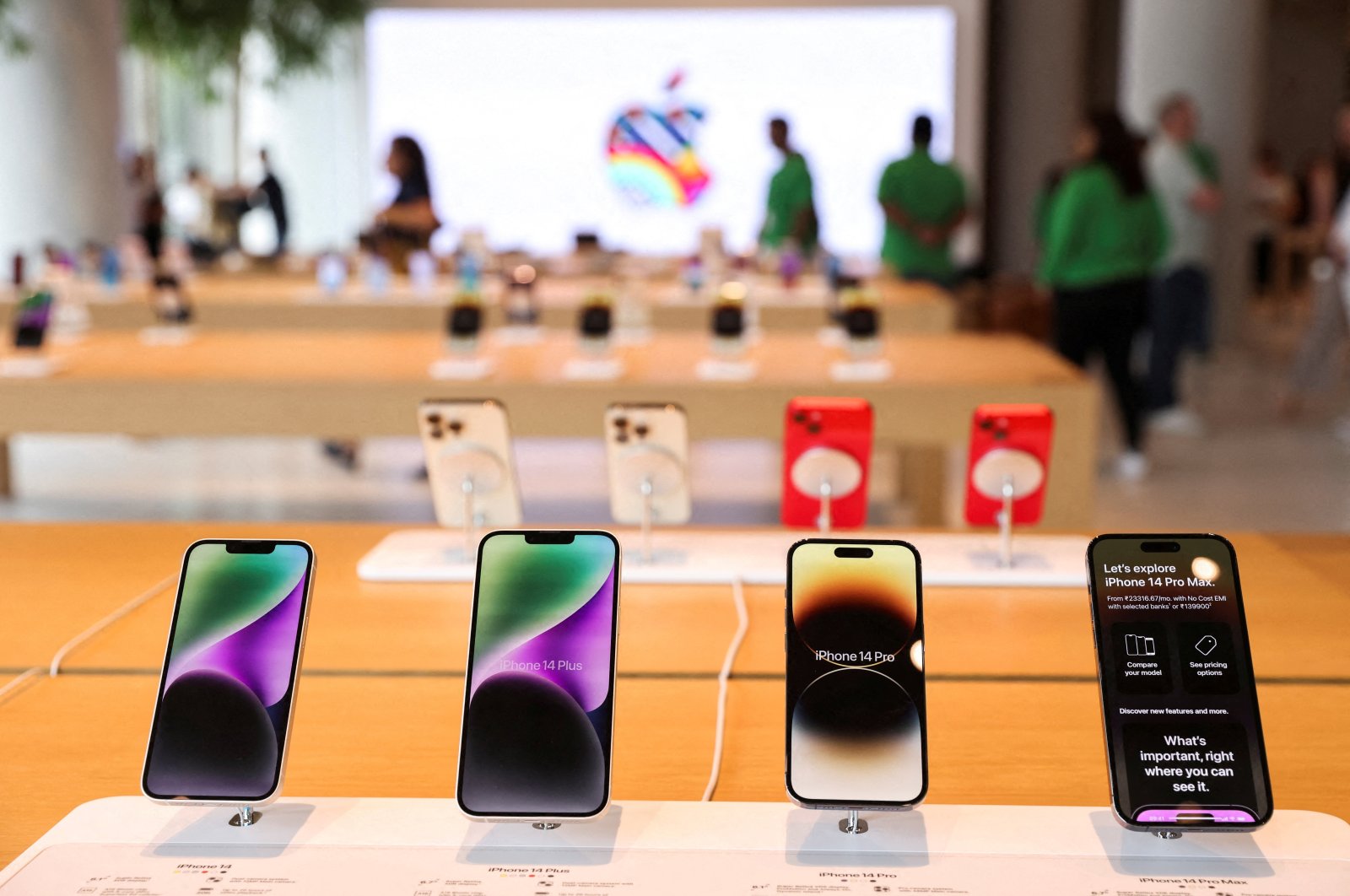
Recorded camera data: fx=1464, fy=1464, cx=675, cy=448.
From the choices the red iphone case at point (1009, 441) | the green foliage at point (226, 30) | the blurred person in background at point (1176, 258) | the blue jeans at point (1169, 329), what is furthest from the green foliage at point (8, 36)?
the red iphone case at point (1009, 441)

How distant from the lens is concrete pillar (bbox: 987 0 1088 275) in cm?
1122

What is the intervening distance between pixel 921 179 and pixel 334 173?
752 cm

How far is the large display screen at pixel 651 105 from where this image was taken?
11.9 meters

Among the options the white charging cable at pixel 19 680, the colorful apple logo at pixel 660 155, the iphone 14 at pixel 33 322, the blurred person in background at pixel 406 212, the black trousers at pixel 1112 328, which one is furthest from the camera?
the colorful apple logo at pixel 660 155

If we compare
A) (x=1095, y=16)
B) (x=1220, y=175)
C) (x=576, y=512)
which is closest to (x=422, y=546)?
(x=576, y=512)

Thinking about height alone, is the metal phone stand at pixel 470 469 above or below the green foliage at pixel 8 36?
below

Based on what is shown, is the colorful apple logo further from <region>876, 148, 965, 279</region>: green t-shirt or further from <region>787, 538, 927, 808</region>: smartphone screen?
<region>787, 538, 927, 808</region>: smartphone screen

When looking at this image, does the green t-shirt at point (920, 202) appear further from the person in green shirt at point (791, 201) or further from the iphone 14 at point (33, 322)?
the iphone 14 at point (33, 322)

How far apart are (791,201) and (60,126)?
14.3 feet

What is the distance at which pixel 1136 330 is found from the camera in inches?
219

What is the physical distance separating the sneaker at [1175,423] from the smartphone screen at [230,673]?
5913 mm

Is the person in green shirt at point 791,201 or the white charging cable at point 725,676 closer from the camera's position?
the white charging cable at point 725,676

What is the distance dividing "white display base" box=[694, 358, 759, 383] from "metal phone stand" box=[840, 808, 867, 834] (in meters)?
2.34

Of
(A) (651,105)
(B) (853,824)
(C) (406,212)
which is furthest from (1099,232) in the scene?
(A) (651,105)
